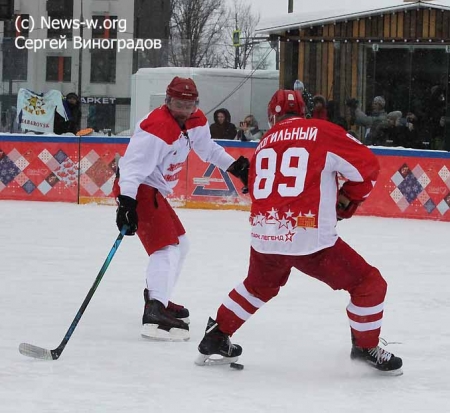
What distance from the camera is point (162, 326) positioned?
220 inches

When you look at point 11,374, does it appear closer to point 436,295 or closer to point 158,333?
point 158,333

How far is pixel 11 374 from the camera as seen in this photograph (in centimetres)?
464

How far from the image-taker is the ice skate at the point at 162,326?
5559mm

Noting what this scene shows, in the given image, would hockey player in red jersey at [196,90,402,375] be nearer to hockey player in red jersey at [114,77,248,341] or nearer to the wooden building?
hockey player in red jersey at [114,77,248,341]

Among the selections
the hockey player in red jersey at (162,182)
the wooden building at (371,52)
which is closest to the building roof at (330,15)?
the wooden building at (371,52)

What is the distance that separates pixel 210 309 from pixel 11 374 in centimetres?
205

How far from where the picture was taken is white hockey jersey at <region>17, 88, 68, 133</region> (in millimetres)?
16234

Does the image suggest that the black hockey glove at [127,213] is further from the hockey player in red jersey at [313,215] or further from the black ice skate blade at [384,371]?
the black ice skate blade at [384,371]

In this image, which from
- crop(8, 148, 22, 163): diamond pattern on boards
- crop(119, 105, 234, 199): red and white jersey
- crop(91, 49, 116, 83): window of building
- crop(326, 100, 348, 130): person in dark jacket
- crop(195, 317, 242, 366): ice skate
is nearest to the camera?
crop(195, 317, 242, 366): ice skate

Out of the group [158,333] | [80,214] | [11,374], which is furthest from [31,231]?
[11,374]

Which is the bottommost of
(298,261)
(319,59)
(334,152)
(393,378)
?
(393,378)

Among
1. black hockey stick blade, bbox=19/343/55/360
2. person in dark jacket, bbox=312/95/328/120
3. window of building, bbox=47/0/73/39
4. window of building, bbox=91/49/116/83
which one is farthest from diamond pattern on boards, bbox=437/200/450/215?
window of building, bbox=47/0/73/39

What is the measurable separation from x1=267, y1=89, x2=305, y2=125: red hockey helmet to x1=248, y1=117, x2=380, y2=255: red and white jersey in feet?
0.51

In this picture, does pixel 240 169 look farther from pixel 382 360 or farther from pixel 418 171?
pixel 418 171
